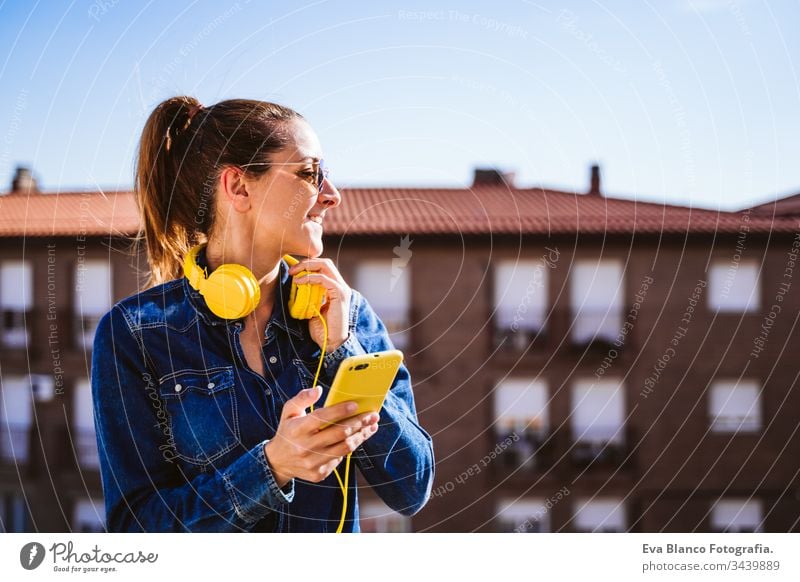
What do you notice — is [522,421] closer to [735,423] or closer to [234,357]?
[735,423]

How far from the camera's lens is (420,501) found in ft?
4.29

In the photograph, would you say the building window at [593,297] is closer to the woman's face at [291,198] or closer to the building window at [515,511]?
the building window at [515,511]

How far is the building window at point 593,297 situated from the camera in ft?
12.9

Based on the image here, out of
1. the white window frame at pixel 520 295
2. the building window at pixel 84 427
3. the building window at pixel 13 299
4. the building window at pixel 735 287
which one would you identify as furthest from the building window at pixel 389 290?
the building window at pixel 84 427

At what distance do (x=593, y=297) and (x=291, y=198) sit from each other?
136 inches

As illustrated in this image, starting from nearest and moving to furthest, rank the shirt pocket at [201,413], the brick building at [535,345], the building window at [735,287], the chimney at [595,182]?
the shirt pocket at [201,413] → the chimney at [595,182] → the building window at [735,287] → the brick building at [535,345]

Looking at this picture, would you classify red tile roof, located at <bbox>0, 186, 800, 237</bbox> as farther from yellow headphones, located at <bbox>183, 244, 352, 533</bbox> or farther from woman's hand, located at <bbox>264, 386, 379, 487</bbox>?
woman's hand, located at <bbox>264, 386, 379, 487</bbox>

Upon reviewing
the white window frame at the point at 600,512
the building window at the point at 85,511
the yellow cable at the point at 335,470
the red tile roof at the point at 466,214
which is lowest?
the building window at the point at 85,511

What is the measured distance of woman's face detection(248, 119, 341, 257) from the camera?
1291 millimetres

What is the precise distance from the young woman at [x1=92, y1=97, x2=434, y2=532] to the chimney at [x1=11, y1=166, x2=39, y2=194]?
1.14 meters

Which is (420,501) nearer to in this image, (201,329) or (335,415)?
(335,415)

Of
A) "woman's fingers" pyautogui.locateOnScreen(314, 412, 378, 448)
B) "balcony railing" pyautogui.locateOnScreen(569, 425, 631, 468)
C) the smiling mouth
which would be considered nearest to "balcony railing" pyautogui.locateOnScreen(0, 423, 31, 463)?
"balcony railing" pyautogui.locateOnScreen(569, 425, 631, 468)

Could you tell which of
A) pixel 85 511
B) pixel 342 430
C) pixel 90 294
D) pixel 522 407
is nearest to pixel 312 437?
pixel 342 430

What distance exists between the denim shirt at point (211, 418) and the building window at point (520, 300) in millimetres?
2860
